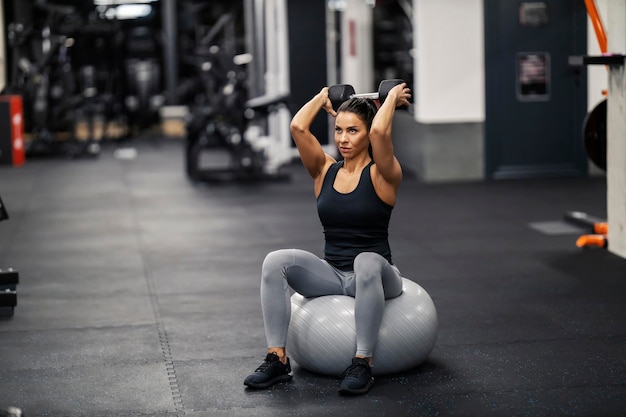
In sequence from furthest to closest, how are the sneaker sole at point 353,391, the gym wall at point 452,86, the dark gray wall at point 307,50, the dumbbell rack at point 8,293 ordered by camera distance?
the dark gray wall at point 307,50, the gym wall at point 452,86, the dumbbell rack at point 8,293, the sneaker sole at point 353,391

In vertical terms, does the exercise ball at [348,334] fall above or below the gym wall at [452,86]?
below

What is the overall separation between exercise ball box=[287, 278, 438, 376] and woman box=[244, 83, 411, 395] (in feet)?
0.17

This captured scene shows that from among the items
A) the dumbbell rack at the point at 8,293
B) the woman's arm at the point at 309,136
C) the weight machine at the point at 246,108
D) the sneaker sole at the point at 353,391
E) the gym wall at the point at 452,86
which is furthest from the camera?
the weight machine at the point at 246,108

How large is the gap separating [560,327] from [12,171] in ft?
28.4

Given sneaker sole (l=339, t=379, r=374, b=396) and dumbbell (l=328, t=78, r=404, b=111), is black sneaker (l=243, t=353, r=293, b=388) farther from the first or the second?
dumbbell (l=328, t=78, r=404, b=111)

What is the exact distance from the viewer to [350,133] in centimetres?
394

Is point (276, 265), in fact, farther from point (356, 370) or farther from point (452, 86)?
point (452, 86)

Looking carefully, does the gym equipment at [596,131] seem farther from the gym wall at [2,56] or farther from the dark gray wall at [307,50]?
the gym wall at [2,56]

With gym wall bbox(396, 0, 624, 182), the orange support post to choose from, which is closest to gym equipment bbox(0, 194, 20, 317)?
the orange support post

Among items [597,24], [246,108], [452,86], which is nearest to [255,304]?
[597,24]

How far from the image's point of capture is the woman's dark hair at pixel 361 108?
3932 millimetres

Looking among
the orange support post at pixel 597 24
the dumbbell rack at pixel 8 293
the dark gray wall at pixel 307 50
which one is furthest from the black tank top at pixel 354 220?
the dark gray wall at pixel 307 50

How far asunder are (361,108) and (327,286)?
2.21 feet

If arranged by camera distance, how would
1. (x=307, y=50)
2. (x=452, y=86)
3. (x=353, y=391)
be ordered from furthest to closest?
(x=307, y=50) → (x=452, y=86) → (x=353, y=391)
